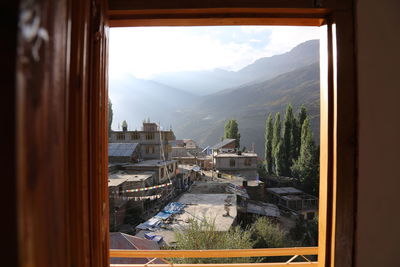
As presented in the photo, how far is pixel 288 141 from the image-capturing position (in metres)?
1.99

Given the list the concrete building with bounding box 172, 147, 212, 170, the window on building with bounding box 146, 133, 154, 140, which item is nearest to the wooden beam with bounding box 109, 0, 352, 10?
the window on building with bounding box 146, 133, 154, 140

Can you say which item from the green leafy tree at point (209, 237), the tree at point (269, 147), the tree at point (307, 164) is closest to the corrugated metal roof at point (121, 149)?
the green leafy tree at point (209, 237)

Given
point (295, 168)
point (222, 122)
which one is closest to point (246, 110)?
point (222, 122)

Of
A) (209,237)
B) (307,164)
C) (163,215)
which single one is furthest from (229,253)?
(307,164)

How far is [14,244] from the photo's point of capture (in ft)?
1.07

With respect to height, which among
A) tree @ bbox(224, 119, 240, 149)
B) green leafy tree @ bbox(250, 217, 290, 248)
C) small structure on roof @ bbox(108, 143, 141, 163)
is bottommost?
green leafy tree @ bbox(250, 217, 290, 248)

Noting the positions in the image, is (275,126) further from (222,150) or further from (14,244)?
(14,244)

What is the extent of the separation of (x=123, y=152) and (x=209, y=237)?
97 centimetres

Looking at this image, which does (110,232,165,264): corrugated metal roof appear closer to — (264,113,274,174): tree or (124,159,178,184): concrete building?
(124,159,178,184): concrete building

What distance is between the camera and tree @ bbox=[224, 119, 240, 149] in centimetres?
189

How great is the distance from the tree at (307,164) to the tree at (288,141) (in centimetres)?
7

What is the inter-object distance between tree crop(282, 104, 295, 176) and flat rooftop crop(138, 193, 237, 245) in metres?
0.53

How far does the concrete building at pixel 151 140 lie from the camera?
5.57 ft

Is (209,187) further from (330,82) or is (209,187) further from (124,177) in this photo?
(330,82)
